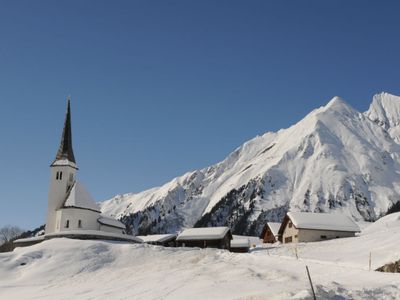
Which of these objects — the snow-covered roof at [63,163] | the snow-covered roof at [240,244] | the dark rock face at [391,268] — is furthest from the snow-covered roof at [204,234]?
the dark rock face at [391,268]

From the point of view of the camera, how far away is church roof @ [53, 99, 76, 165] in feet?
293

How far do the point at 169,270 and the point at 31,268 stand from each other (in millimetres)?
14992

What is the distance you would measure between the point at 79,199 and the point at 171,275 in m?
47.0

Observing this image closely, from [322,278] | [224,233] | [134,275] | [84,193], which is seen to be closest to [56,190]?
[84,193]

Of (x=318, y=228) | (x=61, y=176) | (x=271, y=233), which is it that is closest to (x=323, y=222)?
(x=318, y=228)

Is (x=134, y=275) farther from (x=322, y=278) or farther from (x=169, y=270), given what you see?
(x=322, y=278)

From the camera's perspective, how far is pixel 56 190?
85688 millimetres

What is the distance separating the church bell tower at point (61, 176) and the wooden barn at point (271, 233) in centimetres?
4211

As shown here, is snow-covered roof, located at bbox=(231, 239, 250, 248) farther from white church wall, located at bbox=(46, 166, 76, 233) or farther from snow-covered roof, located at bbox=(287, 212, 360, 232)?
white church wall, located at bbox=(46, 166, 76, 233)

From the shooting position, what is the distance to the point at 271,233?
114m

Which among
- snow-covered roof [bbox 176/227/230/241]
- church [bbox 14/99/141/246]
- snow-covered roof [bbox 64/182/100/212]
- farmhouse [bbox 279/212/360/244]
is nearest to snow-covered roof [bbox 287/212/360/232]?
farmhouse [bbox 279/212/360/244]

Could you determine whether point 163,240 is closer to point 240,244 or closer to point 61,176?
point 240,244

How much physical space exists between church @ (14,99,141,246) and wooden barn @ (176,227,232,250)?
11137 millimetres

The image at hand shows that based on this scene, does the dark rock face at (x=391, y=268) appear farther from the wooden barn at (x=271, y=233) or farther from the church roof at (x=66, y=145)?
the wooden barn at (x=271, y=233)
